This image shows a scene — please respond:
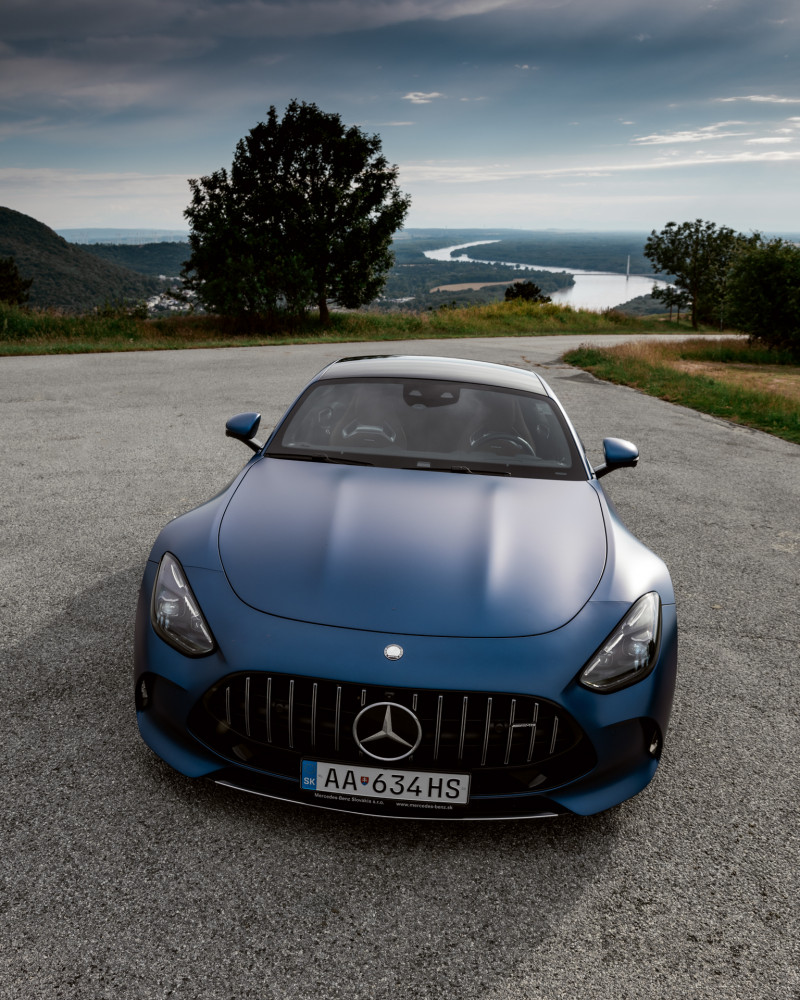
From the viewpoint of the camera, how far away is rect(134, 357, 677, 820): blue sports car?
2150 mm

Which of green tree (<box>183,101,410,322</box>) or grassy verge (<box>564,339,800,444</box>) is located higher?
green tree (<box>183,101,410,322</box>)

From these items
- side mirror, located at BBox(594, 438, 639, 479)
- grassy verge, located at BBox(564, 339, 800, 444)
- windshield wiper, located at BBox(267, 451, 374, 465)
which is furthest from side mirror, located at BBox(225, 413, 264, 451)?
grassy verge, located at BBox(564, 339, 800, 444)

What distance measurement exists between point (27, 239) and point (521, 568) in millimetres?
149175

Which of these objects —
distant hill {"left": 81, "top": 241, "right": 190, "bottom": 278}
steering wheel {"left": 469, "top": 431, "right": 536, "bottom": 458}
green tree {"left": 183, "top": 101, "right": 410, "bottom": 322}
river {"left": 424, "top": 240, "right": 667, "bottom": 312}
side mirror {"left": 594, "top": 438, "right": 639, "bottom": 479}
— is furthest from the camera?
distant hill {"left": 81, "top": 241, "right": 190, "bottom": 278}

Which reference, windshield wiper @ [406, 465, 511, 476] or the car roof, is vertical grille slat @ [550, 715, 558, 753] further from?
the car roof

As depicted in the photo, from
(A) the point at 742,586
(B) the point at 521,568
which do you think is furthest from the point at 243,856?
(A) the point at 742,586

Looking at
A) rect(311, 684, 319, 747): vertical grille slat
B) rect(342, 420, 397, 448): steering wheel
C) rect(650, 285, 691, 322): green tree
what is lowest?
rect(311, 684, 319, 747): vertical grille slat

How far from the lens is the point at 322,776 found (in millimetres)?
2178

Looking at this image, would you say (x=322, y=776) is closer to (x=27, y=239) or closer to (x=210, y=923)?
(x=210, y=923)

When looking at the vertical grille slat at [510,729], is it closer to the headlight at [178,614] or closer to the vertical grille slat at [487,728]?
the vertical grille slat at [487,728]

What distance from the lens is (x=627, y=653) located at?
2324 millimetres

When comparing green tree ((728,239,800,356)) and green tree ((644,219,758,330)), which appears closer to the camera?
green tree ((728,239,800,356))

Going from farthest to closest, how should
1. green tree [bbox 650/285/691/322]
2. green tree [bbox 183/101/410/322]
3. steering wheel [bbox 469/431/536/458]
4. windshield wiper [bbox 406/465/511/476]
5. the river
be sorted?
green tree [bbox 650/285/691/322] → the river → green tree [bbox 183/101/410/322] → steering wheel [bbox 469/431/536/458] → windshield wiper [bbox 406/465/511/476]

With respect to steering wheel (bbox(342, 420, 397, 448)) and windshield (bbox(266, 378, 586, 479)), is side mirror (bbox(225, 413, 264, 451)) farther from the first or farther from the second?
steering wheel (bbox(342, 420, 397, 448))
